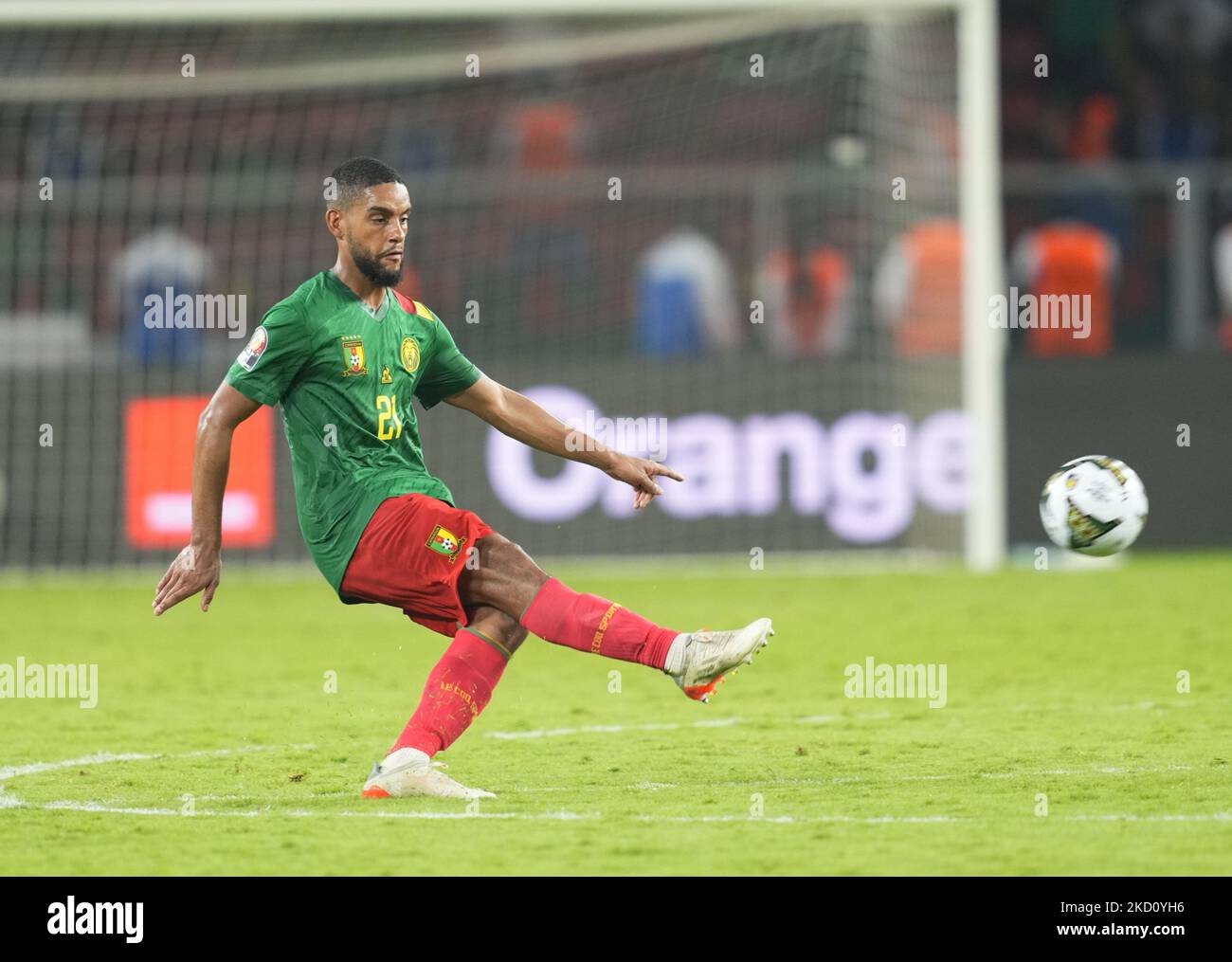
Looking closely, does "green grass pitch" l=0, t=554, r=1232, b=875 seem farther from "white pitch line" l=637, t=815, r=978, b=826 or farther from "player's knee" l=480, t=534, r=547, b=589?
"player's knee" l=480, t=534, r=547, b=589

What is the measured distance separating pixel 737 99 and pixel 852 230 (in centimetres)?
201

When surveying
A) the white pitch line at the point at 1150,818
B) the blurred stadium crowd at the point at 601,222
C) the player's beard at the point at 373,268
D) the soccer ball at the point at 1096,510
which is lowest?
the white pitch line at the point at 1150,818

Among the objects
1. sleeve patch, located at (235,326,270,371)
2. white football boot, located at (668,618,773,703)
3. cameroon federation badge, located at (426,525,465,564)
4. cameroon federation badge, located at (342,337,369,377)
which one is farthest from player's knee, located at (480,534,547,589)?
sleeve patch, located at (235,326,270,371)

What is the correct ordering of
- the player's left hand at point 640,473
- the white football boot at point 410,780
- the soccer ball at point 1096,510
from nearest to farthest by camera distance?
1. the white football boot at point 410,780
2. the player's left hand at point 640,473
3. the soccer ball at point 1096,510

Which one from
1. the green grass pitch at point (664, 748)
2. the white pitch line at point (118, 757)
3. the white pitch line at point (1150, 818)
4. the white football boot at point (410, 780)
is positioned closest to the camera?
the green grass pitch at point (664, 748)

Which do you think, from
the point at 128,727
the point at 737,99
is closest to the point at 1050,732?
the point at 128,727

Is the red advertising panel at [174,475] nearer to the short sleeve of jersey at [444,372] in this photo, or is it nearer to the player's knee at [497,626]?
the short sleeve of jersey at [444,372]

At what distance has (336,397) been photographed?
6.12 m

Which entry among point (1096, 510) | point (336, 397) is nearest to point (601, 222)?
point (1096, 510)

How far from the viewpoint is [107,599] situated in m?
13.7

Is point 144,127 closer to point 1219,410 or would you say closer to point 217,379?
point 217,379

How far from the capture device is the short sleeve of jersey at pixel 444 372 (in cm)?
651

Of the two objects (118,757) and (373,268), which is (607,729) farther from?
(373,268)

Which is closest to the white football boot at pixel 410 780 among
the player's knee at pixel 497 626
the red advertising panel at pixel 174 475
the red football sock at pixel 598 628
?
the player's knee at pixel 497 626
